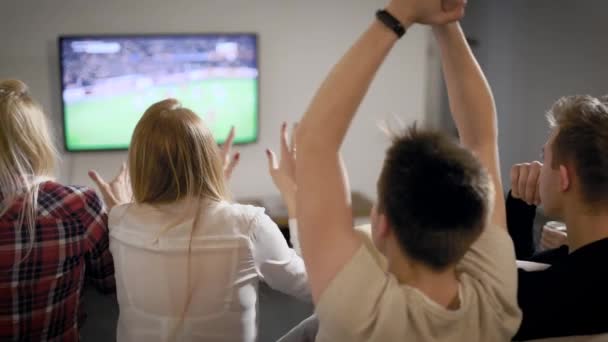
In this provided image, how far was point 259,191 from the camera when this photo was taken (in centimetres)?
434

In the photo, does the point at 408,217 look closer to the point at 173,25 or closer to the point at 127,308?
the point at 127,308

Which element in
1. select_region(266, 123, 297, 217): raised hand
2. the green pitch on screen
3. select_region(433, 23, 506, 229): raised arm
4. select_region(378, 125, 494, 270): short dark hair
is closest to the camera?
select_region(378, 125, 494, 270): short dark hair

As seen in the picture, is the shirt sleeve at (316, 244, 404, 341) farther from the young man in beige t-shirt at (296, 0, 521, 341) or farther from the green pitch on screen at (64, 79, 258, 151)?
the green pitch on screen at (64, 79, 258, 151)

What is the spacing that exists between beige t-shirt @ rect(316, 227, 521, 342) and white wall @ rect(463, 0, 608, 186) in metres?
3.37

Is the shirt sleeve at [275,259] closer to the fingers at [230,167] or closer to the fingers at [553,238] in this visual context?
the fingers at [230,167]

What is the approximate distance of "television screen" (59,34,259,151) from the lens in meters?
3.74

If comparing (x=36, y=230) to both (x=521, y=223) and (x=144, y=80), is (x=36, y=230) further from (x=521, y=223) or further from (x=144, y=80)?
(x=144, y=80)

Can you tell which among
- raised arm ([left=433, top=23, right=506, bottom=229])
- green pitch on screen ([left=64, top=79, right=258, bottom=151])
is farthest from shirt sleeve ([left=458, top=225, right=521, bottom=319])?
green pitch on screen ([left=64, top=79, right=258, bottom=151])

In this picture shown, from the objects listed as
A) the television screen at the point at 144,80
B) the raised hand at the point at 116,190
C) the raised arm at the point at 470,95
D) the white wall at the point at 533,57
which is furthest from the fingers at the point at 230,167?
the white wall at the point at 533,57

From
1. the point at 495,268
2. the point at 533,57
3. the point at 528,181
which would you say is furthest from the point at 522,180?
the point at 533,57

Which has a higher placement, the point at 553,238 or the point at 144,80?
the point at 144,80

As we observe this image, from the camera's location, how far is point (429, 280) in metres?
0.88

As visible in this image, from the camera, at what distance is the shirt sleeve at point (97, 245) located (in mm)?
1479

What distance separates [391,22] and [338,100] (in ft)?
0.49
